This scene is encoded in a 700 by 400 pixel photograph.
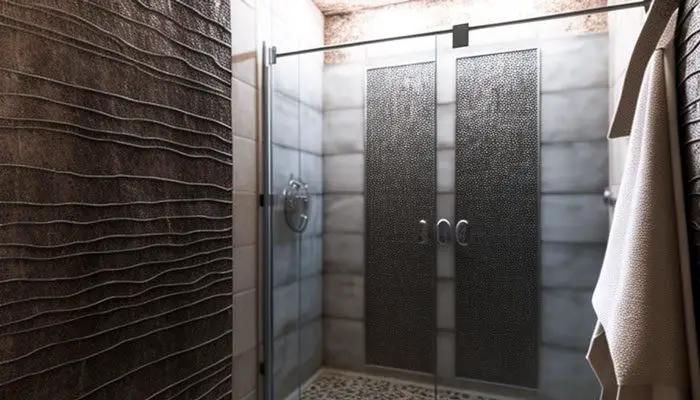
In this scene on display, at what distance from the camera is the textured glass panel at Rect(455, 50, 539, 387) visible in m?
1.78

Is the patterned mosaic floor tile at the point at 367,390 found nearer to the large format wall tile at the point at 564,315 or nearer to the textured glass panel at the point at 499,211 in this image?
the textured glass panel at the point at 499,211

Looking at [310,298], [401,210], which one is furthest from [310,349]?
[401,210]

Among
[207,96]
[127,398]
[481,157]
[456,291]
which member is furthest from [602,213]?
[127,398]

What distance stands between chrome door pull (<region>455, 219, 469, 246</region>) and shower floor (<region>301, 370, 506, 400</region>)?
0.69 meters

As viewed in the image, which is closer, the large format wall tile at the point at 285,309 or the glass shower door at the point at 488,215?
the glass shower door at the point at 488,215

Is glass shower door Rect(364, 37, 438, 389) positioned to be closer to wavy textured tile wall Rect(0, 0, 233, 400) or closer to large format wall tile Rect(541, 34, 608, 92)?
large format wall tile Rect(541, 34, 608, 92)

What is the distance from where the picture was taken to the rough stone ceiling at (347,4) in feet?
7.64

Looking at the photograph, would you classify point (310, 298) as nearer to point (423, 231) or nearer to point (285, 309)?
point (285, 309)

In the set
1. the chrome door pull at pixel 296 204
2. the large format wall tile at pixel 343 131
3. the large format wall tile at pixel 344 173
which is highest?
the large format wall tile at pixel 343 131

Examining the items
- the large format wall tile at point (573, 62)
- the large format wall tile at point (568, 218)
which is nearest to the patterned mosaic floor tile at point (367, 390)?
the large format wall tile at point (568, 218)

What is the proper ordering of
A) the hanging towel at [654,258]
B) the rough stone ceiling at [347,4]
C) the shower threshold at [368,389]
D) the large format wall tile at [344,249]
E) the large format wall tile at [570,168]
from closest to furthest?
the hanging towel at [654,258], the large format wall tile at [570,168], the shower threshold at [368,389], the large format wall tile at [344,249], the rough stone ceiling at [347,4]

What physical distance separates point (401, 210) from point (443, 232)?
215 millimetres

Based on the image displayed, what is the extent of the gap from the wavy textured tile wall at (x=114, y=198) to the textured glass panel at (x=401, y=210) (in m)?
0.72

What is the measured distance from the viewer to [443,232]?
1845 millimetres
